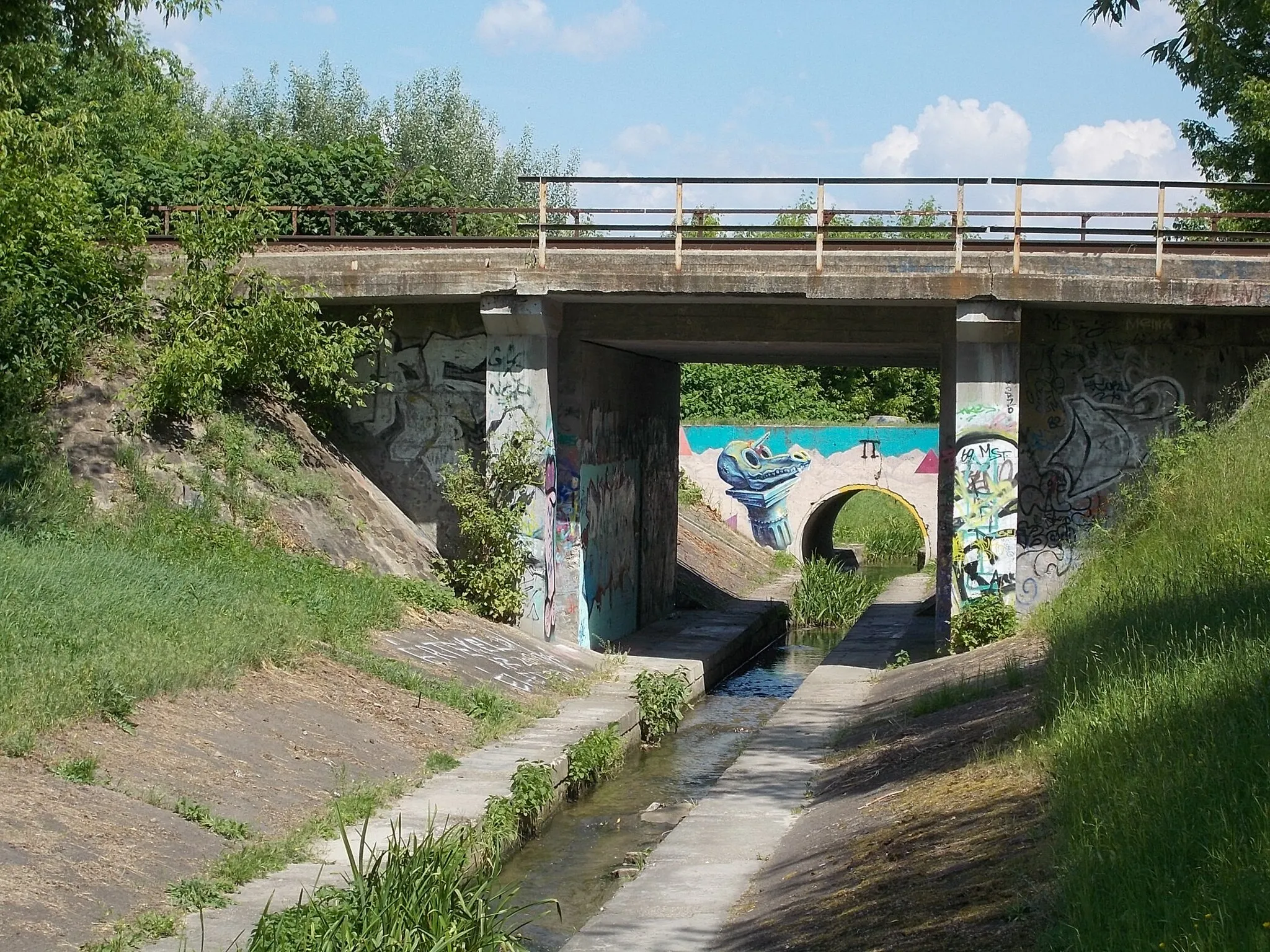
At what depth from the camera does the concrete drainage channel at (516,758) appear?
7.89m

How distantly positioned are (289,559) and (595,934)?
9006 millimetres

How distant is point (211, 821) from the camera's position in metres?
9.25

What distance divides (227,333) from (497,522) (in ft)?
13.2

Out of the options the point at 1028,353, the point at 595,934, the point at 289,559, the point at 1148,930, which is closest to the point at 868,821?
the point at 595,934

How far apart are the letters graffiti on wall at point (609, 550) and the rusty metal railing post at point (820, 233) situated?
14.8 feet

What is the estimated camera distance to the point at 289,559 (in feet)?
53.6

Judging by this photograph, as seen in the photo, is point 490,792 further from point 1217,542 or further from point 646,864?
point 1217,542

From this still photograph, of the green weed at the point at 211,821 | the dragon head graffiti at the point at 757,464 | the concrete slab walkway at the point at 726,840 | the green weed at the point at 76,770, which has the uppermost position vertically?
the dragon head graffiti at the point at 757,464

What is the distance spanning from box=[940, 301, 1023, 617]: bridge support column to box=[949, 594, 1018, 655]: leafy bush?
0.19 metres

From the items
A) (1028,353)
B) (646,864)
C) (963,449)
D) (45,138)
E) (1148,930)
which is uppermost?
(45,138)

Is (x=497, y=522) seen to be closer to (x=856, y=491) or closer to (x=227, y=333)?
(x=227, y=333)

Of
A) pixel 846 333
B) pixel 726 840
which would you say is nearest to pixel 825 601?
pixel 846 333

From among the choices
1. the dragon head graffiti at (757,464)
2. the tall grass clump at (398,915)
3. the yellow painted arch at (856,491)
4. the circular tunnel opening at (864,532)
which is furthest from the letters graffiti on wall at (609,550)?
the circular tunnel opening at (864,532)

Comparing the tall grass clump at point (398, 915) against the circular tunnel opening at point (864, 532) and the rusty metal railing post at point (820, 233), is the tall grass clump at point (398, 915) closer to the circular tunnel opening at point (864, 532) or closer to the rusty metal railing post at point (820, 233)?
the rusty metal railing post at point (820, 233)
